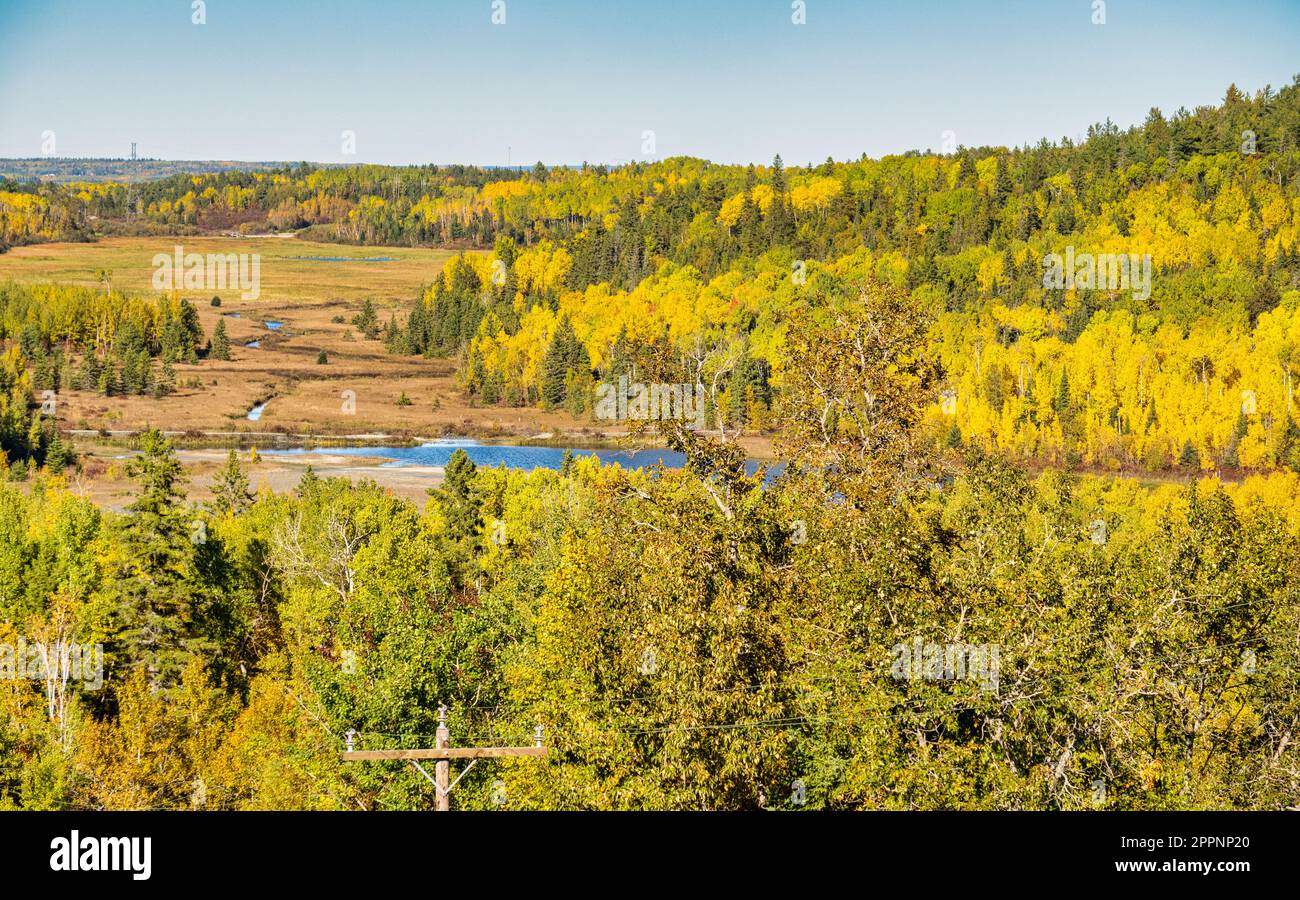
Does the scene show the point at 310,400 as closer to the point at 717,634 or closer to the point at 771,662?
the point at 771,662

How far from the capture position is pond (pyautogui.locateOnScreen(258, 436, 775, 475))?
106 metres

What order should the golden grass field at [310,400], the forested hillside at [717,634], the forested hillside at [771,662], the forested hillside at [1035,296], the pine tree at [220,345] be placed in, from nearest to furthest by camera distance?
the forested hillside at [771,662]
the forested hillside at [717,634]
the forested hillside at [1035,296]
the golden grass field at [310,400]
the pine tree at [220,345]

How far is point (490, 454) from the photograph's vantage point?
4572 inches

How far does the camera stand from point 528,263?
19750 cm

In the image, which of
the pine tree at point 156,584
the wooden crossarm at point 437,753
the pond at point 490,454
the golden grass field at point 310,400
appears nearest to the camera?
the wooden crossarm at point 437,753

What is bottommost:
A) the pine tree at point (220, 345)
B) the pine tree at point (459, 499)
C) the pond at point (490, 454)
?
the pond at point (490, 454)

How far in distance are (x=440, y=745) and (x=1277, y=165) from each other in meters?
189

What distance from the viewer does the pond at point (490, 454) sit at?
106 m

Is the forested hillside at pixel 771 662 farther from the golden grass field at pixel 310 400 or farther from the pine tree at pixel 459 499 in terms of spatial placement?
the golden grass field at pixel 310 400

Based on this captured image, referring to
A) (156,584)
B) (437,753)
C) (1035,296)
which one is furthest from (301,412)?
(437,753)

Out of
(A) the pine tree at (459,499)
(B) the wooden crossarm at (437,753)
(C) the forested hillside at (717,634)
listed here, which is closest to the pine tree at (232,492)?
(C) the forested hillside at (717,634)

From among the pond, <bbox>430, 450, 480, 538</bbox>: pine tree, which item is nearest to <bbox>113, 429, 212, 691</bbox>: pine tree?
<bbox>430, 450, 480, 538</bbox>: pine tree
